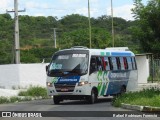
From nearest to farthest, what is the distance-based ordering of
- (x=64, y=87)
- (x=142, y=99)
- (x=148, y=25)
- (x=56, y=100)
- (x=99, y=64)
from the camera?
(x=142, y=99) < (x=148, y=25) < (x=64, y=87) < (x=56, y=100) < (x=99, y=64)

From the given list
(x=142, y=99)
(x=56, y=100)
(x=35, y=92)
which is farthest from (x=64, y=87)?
(x=35, y=92)

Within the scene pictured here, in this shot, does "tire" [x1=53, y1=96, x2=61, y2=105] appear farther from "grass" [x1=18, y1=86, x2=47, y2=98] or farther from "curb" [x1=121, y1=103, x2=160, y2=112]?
"grass" [x1=18, y1=86, x2=47, y2=98]

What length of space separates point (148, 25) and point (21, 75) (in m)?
17.8

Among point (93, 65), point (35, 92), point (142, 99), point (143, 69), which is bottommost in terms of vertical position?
point (35, 92)

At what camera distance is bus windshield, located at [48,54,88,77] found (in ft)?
→ 76.2

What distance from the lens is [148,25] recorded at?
70.6 ft

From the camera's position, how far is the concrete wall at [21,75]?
3728 cm

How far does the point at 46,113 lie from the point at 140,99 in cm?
434

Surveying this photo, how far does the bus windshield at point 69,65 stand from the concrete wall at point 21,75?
543 inches

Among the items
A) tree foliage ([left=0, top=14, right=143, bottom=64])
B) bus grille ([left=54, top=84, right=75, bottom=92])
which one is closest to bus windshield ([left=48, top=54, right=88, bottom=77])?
bus grille ([left=54, top=84, right=75, bottom=92])

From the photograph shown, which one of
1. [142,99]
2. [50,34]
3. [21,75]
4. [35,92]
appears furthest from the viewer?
[50,34]

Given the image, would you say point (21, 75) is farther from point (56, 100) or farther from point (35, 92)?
point (56, 100)

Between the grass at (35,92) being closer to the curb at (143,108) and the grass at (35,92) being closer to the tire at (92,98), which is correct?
the tire at (92,98)

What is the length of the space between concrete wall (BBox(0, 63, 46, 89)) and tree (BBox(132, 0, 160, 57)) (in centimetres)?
1692
